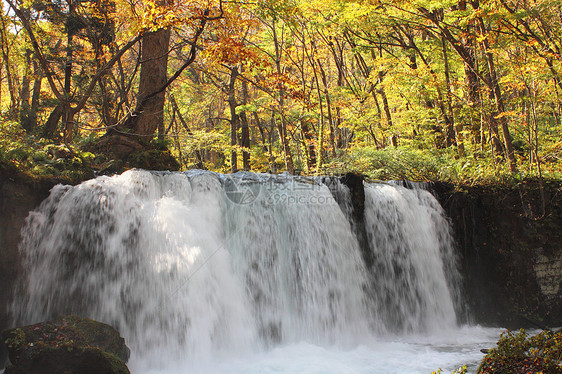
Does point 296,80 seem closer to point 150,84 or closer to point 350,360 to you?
point 150,84

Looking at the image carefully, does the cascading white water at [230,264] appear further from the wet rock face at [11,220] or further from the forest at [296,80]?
the forest at [296,80]

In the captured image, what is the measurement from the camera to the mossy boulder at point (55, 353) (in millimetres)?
4035

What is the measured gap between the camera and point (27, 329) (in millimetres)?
4277

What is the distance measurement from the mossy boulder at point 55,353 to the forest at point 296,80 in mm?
2517

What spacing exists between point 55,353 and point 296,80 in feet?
27.6

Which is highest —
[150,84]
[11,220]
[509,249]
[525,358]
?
[150,84]

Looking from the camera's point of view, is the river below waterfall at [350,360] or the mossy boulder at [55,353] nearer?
the mossy boulder at [55,353]

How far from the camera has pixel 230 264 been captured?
6.27 meters

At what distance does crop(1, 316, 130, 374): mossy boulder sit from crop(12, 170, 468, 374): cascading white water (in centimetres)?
96

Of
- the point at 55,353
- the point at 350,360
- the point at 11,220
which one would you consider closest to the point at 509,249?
the point at 350,360

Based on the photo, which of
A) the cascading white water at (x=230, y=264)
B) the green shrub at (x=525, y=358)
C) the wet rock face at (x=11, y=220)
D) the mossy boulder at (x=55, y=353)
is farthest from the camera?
the cascading white water at (x=230, y=264)

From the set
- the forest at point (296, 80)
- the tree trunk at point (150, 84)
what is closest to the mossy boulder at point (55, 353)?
the forest at point (296, 80)

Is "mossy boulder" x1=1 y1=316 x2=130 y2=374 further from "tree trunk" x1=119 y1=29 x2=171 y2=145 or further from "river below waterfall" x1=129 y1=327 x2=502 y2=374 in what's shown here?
"tree trunk" x1=119 y1=29 x2=171 y2=145

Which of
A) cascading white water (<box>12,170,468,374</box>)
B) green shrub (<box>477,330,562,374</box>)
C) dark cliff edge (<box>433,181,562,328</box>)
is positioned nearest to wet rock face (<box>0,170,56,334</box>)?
cascading white water (<box>12,170,468,374</box>)
